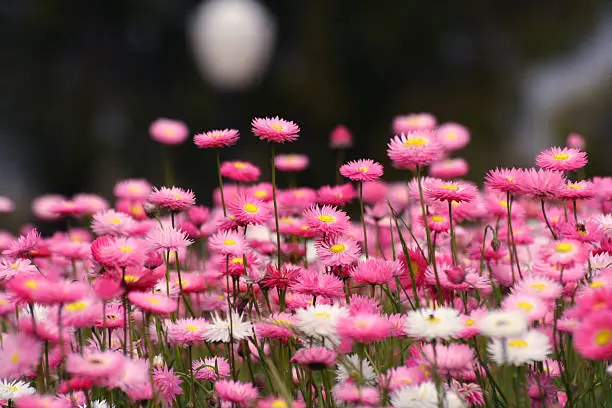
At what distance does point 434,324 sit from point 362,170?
55 cm

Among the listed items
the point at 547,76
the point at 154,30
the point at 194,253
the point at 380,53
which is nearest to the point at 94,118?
the point at 154,30

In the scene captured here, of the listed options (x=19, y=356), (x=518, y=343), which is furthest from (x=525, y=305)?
(x=19, y=356)

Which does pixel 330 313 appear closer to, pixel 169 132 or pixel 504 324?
pixel 504 324

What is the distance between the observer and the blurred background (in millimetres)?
9992

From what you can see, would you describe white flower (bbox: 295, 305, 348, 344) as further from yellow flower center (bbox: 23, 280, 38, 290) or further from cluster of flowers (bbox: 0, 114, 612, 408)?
yellow flower center (bbox: 23, 280, 38, 290)

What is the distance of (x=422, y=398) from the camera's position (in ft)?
3.97

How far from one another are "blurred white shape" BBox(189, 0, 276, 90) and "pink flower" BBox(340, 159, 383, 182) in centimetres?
726

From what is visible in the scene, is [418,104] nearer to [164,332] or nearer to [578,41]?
[578,41]

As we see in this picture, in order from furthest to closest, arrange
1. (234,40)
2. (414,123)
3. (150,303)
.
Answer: (234,40)
(414,123)
(150,303)

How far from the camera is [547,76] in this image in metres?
10.2

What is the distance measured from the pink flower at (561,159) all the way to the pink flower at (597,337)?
0.72 meters

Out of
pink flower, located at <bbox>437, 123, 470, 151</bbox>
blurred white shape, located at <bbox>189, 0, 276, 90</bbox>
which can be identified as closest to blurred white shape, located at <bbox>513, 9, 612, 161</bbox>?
blurred white shape, located at <bbox>189, 0, 276, 90</bbox>

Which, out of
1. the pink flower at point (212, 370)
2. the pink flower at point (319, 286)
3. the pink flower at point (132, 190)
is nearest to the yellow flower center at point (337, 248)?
the pink flower at point (319, 286)

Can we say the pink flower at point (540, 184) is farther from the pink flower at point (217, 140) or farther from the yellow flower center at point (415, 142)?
the pink flower at point (217, 140)
